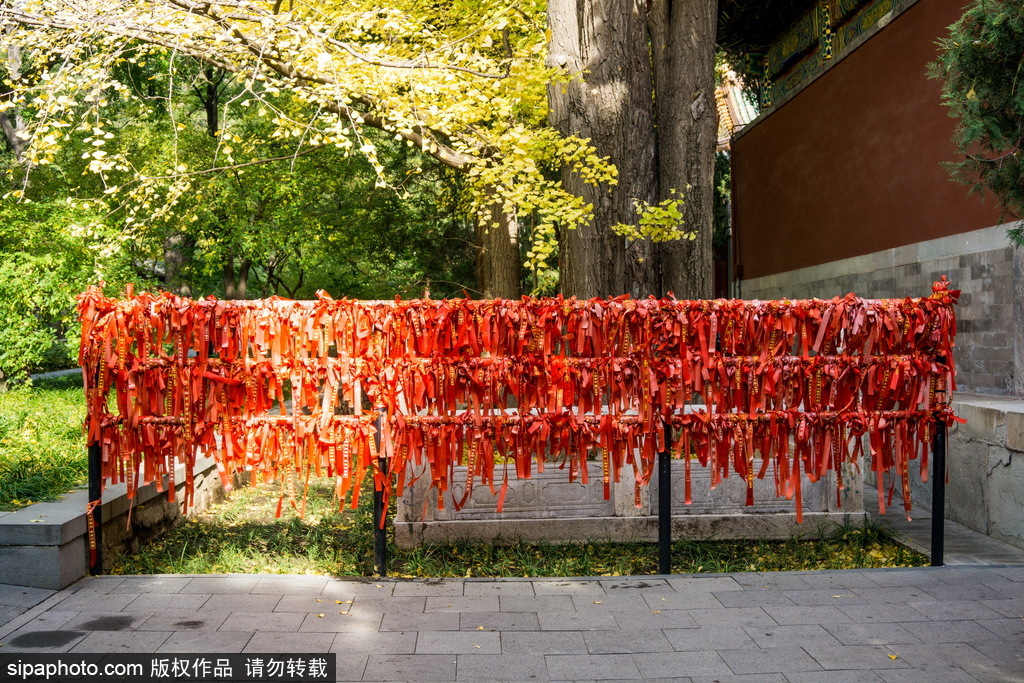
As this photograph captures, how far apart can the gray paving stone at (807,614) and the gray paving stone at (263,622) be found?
2.62 metres

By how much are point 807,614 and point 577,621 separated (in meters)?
1.30

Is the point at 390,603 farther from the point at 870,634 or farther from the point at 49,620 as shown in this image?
the point at 870,634

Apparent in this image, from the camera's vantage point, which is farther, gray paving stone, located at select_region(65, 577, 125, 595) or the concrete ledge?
the concrete ledge

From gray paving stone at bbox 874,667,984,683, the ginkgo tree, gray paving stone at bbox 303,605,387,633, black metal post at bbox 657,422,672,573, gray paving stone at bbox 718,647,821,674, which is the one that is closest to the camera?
gray paving stone at bbox 874,667,984,683

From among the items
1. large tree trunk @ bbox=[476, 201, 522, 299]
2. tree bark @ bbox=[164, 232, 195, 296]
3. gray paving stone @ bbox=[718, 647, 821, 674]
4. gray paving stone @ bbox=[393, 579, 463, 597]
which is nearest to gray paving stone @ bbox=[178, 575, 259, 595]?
gray paving stone @ bbox=[393, 579, 463, 597]

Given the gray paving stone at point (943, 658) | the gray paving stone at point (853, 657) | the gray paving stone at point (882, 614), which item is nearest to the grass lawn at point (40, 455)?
the gray paving stone at point (853, 657)

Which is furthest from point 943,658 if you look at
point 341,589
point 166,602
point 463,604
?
point 166,602

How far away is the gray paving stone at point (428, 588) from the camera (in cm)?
455

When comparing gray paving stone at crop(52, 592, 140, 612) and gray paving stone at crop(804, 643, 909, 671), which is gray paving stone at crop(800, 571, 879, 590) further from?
gray paving stone at crop(52, 592, 140, 612)

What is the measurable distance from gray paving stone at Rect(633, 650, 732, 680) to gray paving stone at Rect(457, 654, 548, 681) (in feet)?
1.58

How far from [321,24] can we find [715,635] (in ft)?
23.4

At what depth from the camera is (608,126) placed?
7.53 metres

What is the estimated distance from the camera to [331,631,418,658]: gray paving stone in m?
3.73

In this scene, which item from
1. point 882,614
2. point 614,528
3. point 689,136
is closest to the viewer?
point 882,614
